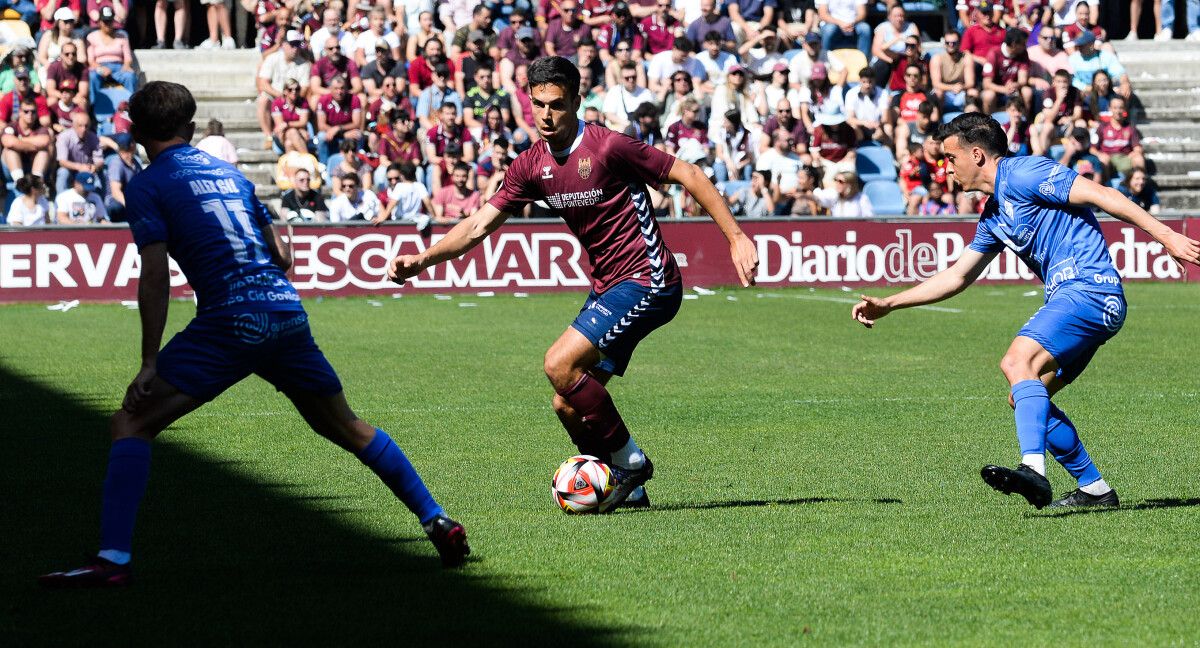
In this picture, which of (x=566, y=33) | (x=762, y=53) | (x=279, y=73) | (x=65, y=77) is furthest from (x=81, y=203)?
(x=762, y=53)

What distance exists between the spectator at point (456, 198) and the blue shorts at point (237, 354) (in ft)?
53.9

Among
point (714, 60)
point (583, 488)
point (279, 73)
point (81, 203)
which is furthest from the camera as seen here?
point (714, 60)

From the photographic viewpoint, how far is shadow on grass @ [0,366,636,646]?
5254mm

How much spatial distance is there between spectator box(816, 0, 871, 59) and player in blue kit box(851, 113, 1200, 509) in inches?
822

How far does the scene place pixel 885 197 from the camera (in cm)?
2464

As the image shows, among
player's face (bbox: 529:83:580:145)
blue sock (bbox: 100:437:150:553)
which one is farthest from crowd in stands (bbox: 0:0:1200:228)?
blue sock (bbox: 100:437:150:553)

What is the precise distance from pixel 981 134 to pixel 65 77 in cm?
1888

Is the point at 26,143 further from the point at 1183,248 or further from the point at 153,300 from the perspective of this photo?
the point at 1183,248

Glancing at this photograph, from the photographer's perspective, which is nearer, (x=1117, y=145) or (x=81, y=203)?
(x=81, y=203)

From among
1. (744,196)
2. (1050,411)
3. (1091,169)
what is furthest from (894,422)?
(1091,169)

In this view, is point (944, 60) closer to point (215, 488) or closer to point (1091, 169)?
point (1091, 169)

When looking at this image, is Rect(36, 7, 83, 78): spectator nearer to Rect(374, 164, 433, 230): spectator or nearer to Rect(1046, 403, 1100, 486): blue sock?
Rect(374, 164, 433, 230): spectator

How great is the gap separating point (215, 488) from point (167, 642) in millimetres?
3129

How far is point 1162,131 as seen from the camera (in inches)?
1143
